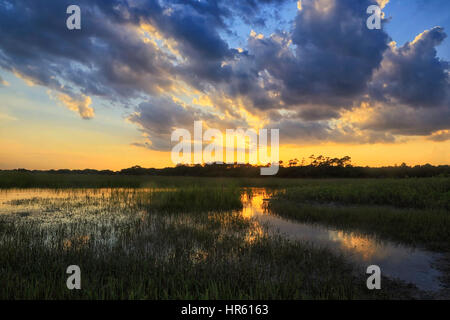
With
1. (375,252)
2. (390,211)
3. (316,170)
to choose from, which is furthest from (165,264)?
(316,170)

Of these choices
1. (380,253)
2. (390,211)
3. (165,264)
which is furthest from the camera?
(390,211)

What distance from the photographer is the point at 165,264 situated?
5.08 m

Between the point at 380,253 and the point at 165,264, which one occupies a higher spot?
the point at 165,264

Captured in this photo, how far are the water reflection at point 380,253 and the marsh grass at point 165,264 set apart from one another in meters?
0.72

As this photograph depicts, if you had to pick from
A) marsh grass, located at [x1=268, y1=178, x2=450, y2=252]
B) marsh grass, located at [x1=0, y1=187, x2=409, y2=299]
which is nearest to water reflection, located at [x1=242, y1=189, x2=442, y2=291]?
marsh grass, located at [x1=0, y1=187, x2=409, y2=299]

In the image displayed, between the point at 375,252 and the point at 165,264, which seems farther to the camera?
the point at 375,252

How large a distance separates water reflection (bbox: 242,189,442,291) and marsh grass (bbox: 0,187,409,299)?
722mm

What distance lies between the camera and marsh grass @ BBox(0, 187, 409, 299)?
158 inches

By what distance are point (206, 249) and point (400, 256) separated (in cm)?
530

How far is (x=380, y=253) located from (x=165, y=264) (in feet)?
19.2

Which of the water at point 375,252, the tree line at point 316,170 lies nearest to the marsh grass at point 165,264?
the water at point 375,252

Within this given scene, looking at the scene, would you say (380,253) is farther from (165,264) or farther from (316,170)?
(316,170)

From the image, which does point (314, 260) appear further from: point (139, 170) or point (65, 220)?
point (139, 170)
